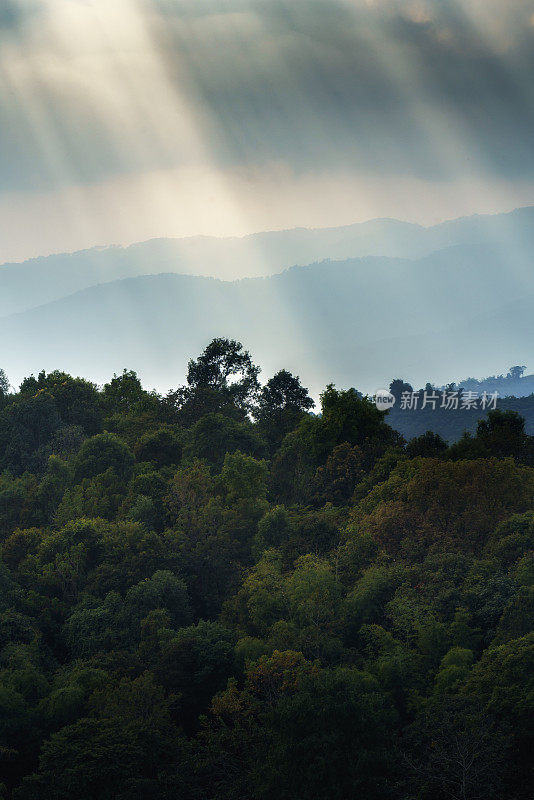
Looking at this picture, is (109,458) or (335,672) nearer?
(335,672)

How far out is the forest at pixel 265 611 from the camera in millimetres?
16031

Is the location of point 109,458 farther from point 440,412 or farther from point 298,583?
point 440,412

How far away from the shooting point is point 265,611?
81.9 ft

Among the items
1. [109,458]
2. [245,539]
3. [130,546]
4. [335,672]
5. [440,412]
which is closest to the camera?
[335,672]

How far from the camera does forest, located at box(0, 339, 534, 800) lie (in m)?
16.0

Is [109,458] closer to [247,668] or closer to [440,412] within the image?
[247,668]

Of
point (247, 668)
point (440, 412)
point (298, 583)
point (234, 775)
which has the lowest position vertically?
point (234, 775)

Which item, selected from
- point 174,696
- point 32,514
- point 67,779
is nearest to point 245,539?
point 32,514

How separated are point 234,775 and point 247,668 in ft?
14.6

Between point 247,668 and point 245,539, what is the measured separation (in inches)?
453

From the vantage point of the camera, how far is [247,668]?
837 inches

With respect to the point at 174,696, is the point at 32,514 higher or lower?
higher

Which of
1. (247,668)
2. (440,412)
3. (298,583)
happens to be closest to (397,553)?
(298,583)

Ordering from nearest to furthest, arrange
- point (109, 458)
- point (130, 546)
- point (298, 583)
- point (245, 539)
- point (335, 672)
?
point (335, 672)
point (298, 583)
point (130, 546)
point (245, 539)
point (109, 458)
